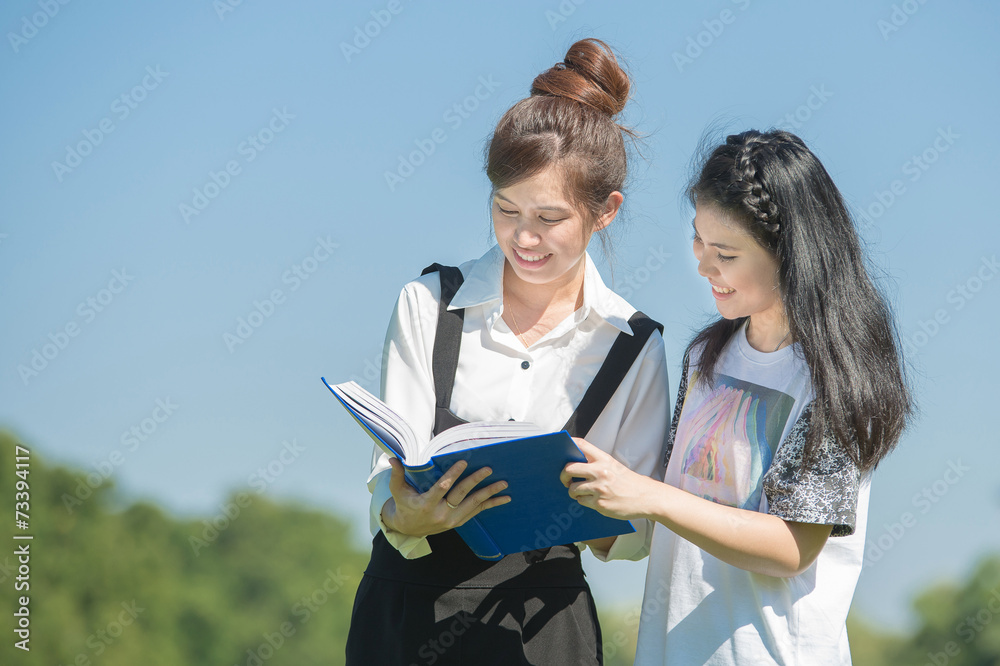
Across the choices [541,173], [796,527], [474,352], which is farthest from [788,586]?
[541,173]

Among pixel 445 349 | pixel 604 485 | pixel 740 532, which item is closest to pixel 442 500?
pixel 604 485

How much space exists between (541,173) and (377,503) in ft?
3.12

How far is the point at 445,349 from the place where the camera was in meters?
2.29

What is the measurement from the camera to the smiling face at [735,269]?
201 centimetres

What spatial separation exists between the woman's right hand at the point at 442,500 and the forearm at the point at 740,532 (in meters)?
0.36

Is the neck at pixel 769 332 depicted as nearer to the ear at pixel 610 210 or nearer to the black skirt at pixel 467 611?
the ear at pixel 610 210

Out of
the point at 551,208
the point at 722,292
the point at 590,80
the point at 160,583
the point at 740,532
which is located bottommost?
the point at 160,583

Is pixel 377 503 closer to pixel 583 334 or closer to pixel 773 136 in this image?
pixel 583 334

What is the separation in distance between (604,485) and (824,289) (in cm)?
68

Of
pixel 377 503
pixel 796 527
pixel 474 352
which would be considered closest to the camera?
pixel 796 527

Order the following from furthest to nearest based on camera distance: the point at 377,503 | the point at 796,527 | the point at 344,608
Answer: the point at 344,608, the point at 377,503, the point at 796,527

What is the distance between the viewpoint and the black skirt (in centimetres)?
214

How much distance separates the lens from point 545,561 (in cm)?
222

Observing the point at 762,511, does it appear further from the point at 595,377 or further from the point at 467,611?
the point at 467,611
